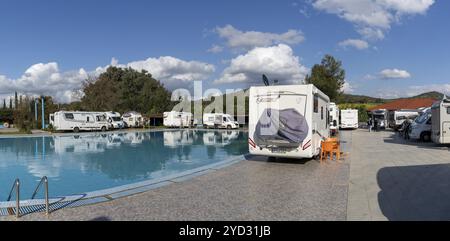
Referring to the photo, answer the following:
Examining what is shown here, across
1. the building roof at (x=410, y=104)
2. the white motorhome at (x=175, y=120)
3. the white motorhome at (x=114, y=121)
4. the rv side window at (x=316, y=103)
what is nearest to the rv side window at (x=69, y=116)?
the white motorhome at (x=114, y=121)

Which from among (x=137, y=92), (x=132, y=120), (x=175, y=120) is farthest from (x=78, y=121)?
(x=137, y=92)

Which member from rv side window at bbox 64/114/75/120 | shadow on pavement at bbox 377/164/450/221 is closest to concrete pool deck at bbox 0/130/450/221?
shadow on pavement at bbox 377/164/450/221

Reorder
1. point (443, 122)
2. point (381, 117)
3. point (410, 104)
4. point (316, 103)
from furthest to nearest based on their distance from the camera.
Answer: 1. point (410, 104)
2. point (381, 117)
3. point (443, 122)
4. point (316, 103)

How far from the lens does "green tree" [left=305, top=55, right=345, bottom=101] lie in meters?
37.4

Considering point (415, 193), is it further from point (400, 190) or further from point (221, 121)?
point (221, 121)

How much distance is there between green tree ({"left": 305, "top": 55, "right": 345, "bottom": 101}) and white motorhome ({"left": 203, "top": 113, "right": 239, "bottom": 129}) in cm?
1078

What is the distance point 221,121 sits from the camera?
3756cm

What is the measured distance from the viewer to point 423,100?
41031mm

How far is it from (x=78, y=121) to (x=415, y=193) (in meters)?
31.0

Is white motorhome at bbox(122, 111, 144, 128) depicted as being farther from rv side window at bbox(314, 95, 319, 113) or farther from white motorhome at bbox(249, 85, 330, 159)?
rv side window at bbox(314, 95, 319, 113)

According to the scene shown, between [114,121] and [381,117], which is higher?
[381,117]

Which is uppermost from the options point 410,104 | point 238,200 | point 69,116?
point 410,104
